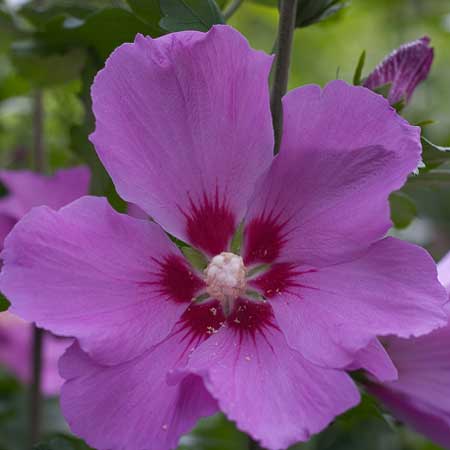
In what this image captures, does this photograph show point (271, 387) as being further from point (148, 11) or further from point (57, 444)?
Result: point (148, 11)

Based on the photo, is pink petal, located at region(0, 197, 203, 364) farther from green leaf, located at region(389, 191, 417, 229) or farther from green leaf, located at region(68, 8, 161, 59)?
green leaf, located at region(389, 191, 417, 229)

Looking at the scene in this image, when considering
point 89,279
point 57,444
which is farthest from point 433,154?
point 57,444

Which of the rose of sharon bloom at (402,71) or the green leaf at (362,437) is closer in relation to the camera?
the rose of sharon bloom at (402,71)

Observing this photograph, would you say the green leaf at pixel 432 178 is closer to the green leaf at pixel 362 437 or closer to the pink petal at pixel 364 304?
the pink petal at pixel 364 304

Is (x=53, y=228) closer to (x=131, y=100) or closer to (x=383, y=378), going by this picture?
(x=131, y=100)

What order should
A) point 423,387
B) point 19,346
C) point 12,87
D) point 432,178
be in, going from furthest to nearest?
point 12,87 < point 19,346 < point 432,178 < point 423,387

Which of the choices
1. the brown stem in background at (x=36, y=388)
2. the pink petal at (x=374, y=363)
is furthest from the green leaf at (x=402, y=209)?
the brown stem in background at (x=36, y=388)
